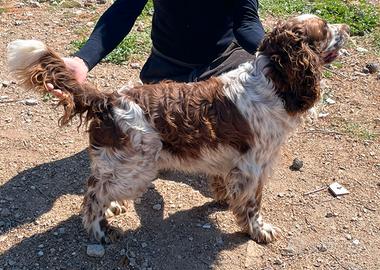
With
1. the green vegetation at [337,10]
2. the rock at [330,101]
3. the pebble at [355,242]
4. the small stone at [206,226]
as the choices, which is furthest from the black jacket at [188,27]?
the green vegetation at [337,10]

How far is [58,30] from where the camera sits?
7496 millimetres

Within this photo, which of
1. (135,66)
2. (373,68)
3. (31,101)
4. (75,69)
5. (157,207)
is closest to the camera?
(75,69)

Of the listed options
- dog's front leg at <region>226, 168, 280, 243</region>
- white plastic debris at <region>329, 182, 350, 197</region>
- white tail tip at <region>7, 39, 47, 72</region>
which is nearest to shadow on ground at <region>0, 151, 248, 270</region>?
dog's front leg at <region>226, 168, 280, 243</region>

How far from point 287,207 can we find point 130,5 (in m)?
2.17

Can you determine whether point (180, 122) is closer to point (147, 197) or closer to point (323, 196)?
point (147, 197)

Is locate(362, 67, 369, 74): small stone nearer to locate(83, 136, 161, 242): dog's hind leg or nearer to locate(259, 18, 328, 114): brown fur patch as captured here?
locate(259, 18, 328, 114): brown fur patch

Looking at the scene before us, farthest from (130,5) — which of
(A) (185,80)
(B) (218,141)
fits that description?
(B) (218,141)

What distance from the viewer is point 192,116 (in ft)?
13.0

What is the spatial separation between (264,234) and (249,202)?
12.2 inches

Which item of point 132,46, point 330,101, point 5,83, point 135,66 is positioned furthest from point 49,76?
point 330,101

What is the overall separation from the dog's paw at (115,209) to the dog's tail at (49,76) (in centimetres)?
104

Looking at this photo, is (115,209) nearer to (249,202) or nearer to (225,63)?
(249,202)

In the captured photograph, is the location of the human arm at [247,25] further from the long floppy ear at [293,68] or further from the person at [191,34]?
the long floppy ear at [293,68]

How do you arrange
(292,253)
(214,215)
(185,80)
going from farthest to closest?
1. (185,80)
2. (214,215)
3. (292,253)
